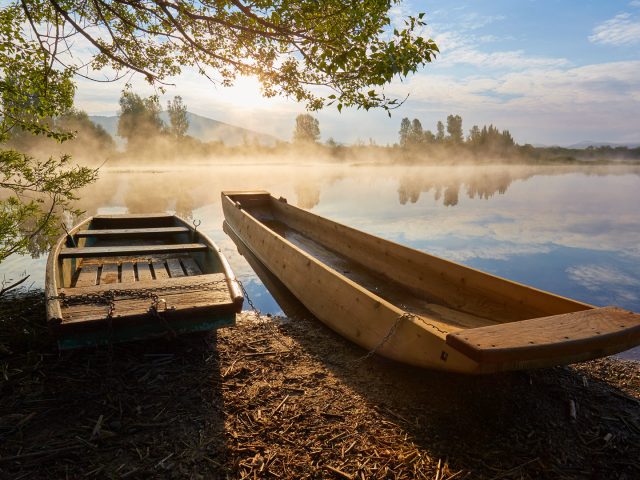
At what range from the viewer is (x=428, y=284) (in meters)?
5.00

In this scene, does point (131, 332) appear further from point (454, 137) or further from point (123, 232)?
point (454, 137)

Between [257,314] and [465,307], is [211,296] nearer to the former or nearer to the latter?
[257,314]

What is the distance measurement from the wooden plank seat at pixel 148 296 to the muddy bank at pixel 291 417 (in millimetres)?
562

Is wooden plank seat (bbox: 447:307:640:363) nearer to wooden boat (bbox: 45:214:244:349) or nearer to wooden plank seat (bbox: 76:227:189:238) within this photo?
wooden boat (bbox: 45:214:244:349)

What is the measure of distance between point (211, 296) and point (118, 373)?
1.09 m

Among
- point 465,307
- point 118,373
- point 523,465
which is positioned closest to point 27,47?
point 118,373

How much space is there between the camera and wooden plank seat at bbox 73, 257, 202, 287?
16.3 ft

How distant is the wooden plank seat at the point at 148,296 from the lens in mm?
3346

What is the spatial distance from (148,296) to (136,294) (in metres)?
0.13

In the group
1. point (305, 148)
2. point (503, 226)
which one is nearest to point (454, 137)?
point (305, 148)

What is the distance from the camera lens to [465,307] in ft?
14.3

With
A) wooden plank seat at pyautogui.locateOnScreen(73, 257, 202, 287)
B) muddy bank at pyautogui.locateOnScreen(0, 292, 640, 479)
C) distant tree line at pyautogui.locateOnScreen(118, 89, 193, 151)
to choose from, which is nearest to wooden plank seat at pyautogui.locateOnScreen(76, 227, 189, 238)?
wooden plank seat at pyautogui.locateOnScreen(73, 257, 202, 287)

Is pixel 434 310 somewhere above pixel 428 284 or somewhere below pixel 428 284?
below

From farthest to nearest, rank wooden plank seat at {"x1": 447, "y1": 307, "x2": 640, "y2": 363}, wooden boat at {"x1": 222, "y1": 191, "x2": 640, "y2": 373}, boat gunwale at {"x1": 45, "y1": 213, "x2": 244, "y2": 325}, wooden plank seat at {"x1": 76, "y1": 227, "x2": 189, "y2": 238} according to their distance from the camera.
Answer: wooden plank seat at {"x1": 76, "y1": 227, "x2": 189, "y2": 238}, boat gunwale at {"x1": 45, "y1": 213, "x2": 244, "y2": 325}, wooden boat at {"x1": 222, "y1": 191, "x2": 640, "y2": 373}, wooden plank seat at {"x1": 447, "y1": 307, "x2": 640, "y2": 363}
